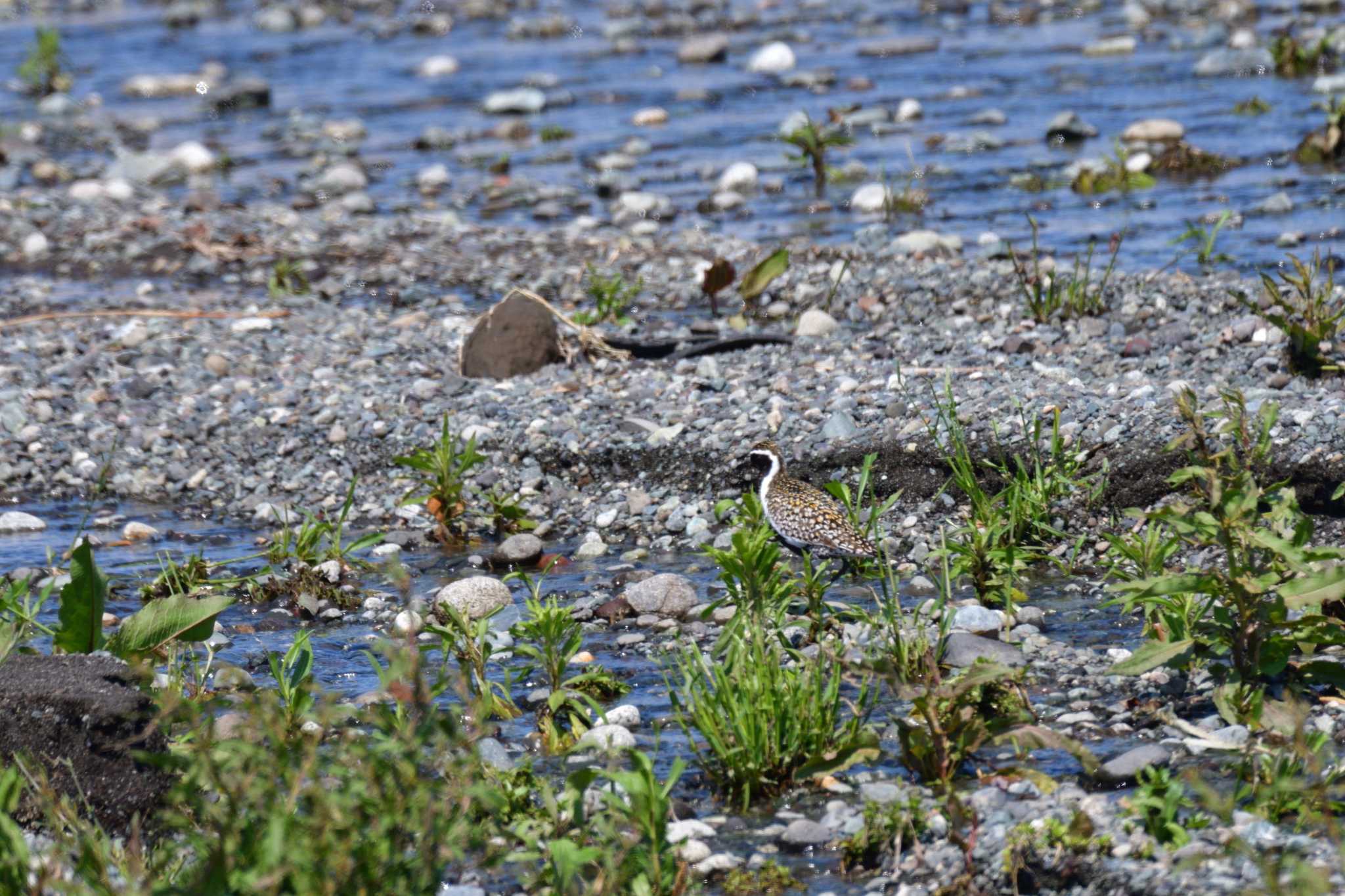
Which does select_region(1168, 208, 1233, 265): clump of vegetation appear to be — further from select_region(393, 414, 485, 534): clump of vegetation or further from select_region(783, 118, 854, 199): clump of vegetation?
select_region(393, 414, 485, 534): clump of vegetation

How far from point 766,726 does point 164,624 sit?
2.19m

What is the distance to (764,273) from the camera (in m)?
10.6

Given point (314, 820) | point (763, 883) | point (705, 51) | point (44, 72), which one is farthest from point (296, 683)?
point (44, 72)

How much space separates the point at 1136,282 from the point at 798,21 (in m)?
15.5

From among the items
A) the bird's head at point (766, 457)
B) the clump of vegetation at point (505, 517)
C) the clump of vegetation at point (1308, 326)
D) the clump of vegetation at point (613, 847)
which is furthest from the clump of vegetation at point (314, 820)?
the clump of vegetation at point (1308, 326)

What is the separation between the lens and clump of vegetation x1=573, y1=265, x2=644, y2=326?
1013 centimetres

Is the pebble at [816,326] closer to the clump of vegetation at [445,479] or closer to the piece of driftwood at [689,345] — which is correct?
the piece of driftwood at [689,345]

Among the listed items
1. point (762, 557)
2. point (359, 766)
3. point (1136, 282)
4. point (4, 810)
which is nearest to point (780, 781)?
point (762, 557)

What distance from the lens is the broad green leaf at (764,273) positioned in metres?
10.5

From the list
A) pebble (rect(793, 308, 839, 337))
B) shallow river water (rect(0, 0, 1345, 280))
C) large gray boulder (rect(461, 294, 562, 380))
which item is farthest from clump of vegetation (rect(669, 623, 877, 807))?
shallow river water (rect(0, 0, 1345, 280))

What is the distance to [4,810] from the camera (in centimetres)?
396

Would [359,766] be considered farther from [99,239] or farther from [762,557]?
[99,239]

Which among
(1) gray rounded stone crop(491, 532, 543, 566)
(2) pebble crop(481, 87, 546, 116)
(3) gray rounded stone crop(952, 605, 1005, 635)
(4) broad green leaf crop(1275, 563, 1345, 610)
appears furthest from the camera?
(2) pebble crop(481, 87, 546, 116)

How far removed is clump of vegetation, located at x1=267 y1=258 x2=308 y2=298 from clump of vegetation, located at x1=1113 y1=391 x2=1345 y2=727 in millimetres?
8052
